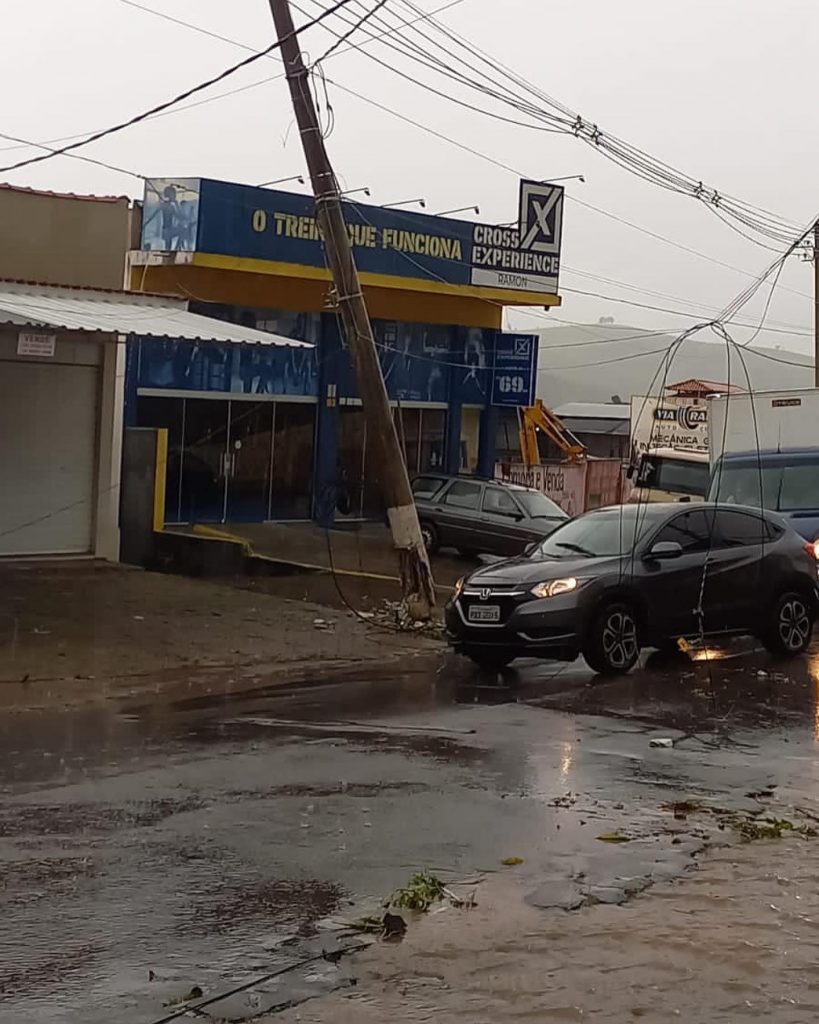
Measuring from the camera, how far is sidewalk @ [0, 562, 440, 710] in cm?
1343

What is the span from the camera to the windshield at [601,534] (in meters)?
14.9

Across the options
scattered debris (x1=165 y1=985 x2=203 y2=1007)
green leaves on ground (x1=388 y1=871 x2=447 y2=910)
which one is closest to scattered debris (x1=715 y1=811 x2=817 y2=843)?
green leaves on ground (x1=388 y1=871 x2=447 y2=910)

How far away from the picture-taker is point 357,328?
16484 millimetres

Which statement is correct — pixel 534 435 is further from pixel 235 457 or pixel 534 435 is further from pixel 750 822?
pixel 750 822

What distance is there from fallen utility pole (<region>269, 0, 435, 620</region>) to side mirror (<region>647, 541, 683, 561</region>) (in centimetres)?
324

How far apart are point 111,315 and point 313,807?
36.9 feet

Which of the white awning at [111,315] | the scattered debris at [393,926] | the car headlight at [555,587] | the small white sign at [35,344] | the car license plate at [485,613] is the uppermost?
the white awning at [111,315]

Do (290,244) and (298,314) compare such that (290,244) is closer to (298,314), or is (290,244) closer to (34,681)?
(298,314)

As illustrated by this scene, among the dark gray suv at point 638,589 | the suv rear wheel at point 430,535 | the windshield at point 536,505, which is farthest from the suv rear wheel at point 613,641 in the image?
the suv rear wheel at point 430,535

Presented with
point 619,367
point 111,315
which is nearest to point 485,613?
point 111,315

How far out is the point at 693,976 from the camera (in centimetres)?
574

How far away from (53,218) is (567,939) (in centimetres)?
1746

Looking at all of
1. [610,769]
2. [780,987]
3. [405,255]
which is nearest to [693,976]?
[780,987]

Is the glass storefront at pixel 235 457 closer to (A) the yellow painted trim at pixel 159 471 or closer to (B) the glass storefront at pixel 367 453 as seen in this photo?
(B) the glass storefront at pixel 367 453
